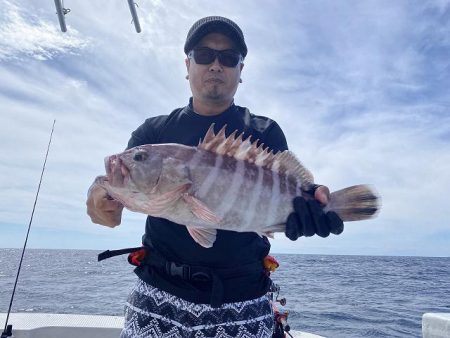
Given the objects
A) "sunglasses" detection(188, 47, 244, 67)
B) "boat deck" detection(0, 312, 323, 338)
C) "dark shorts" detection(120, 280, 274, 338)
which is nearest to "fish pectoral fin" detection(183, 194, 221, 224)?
"dark shorts" detection(120, 280, 274, 338)

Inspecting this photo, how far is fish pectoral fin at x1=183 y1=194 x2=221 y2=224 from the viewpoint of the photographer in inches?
110

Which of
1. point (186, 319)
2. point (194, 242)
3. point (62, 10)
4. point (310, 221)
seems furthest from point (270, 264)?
point (62, 10)

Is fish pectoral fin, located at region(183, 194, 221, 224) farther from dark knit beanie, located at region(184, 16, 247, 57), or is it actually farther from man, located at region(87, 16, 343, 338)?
dark knit beanie, located at region(184, 16, 247, 57)

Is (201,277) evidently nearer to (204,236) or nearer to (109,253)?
(204,236)

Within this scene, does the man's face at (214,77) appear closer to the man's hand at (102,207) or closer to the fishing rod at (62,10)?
the man's hand at (102,207)

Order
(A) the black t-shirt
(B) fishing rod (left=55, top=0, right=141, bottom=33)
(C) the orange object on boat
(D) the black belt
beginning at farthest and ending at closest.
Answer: (B) fishing rod (left=55, top=0, right=141, bottom=33)
(C) the orange object on boat
(A) the black t-shirt
(D) the black belt

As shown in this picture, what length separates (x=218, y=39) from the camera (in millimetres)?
3664

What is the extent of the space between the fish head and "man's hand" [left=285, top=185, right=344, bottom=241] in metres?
1.11

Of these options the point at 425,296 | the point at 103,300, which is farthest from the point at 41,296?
the point at 425,296

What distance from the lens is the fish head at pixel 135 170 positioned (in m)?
2.93

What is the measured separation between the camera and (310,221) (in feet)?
9.76

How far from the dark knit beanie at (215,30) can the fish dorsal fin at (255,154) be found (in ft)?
3.40

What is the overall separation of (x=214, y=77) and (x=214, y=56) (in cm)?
21

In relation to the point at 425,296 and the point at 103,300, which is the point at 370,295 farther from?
the point at 103,300
